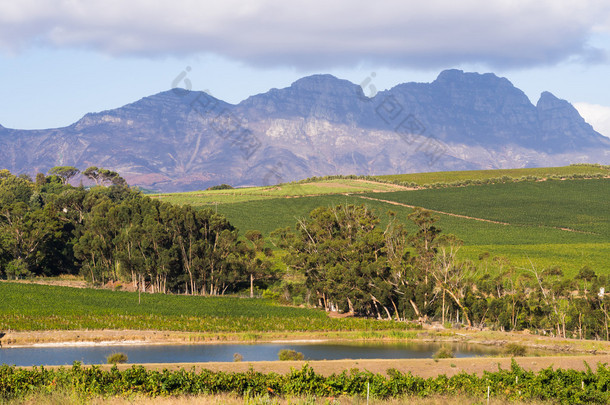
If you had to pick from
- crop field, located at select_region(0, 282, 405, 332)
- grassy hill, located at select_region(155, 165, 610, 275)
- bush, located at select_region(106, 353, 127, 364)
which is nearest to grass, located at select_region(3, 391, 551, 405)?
bush, located at select_region(106, 353, 127, 364)

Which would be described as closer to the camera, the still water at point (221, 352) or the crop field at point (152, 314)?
the still water at point (221, 352)

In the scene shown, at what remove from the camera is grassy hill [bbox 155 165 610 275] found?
11188 cm

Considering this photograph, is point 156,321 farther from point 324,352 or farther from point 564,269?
point 564,269

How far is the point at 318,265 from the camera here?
267 feet

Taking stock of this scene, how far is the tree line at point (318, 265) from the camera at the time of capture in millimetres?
65812

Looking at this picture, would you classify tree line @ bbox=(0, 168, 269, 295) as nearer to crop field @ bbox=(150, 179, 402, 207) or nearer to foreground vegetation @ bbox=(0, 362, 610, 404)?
crop field @ bbox=(150, 179, 402, 207)

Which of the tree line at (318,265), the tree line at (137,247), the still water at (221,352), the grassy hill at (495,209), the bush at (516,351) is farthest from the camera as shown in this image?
the grassy hill at (495,209)

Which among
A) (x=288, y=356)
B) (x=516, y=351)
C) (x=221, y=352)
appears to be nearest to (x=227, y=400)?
(x=288, y=356)

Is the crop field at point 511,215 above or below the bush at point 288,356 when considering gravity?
above

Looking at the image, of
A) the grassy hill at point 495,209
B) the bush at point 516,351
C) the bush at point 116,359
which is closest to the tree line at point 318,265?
the bush at point 516,351

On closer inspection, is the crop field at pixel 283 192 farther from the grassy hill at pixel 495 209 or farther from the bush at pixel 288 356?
the bush at pixel 288 356

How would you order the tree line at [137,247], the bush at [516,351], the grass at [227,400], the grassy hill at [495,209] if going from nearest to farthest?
the grass at [227,400] → the bush at [516,351] → the tree line at [137,247] → the grassy hill at [495,209]

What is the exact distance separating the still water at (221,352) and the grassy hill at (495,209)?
4118 cm

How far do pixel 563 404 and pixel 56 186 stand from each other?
174107mm
